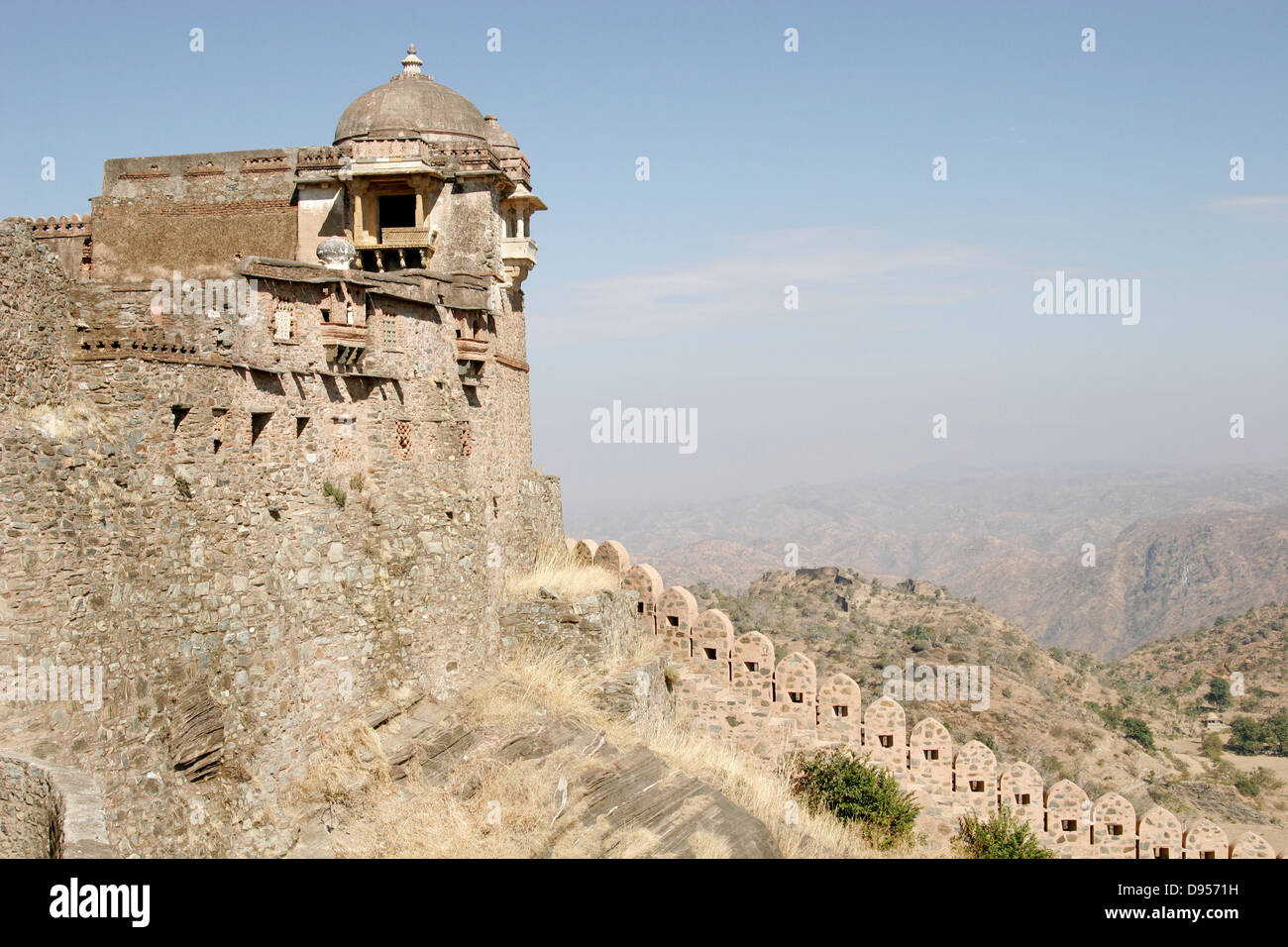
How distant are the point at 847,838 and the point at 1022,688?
21.4 m

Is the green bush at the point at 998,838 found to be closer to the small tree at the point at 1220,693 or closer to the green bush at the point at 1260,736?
the green bush at the point at 1260,736

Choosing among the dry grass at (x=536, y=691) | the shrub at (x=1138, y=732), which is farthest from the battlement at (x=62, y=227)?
the shrub at (x=1138, y=732)

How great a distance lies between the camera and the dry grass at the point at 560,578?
19922 mm

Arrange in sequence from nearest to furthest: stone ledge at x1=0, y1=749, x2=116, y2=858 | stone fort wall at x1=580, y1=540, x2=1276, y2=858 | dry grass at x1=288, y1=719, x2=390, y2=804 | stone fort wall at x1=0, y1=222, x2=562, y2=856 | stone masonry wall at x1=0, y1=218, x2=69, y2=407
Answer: stone ledge at x1=0, y1=749, x2=116, y2=858
stone fort wall at x1=0, y1=222, x2=562, y2=856
stone masonry wall at x1=0, y1=218, x2=69, y2=407
dry grass at x1=288, y1=719, x2=390, y2=804
stone fort wall at x1=580, y1=540, x2=1276, y2=858

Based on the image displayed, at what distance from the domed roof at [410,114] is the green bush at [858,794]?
13.3 meters

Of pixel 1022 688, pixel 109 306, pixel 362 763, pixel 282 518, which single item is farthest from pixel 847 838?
pixel 1022 688

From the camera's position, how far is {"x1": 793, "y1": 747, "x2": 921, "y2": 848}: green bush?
19266 millimetres

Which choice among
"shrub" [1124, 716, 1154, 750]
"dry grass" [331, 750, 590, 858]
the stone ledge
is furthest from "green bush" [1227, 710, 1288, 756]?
the stone ledge

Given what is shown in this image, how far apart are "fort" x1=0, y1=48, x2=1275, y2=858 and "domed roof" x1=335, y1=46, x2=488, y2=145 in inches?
2.4

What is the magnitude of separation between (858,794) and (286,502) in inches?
422

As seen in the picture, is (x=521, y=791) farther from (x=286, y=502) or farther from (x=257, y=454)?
(x=257, y=454)

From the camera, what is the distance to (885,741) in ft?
67.1

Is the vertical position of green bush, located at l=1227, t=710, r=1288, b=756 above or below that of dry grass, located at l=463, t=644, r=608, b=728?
below

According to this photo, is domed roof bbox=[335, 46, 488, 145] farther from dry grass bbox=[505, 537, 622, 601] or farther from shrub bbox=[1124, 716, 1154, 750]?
shrub bbox=[1124, 716, 1154, 750]
